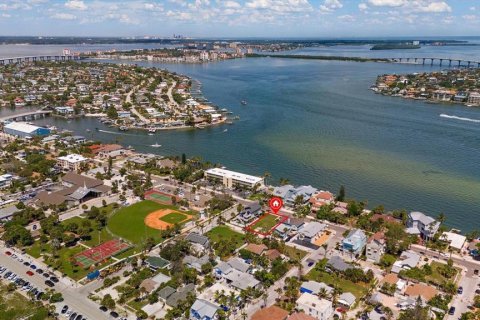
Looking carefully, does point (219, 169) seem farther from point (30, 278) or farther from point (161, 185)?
point (30, 278)

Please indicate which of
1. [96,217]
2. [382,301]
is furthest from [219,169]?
[382,301]

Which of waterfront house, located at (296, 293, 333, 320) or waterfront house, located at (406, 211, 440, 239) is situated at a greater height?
waterfront house, located at (406, 211, 440, 239)

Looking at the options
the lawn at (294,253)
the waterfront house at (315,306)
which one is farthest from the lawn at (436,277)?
the lawn at (294,253)

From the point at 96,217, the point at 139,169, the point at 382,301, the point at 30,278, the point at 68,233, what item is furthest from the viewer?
the point at 139,169

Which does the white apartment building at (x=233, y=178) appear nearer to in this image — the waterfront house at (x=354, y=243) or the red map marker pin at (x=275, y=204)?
the red map marker pin at (x=275, y=204)

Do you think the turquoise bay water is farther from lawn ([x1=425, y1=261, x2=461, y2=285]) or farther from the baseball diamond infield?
the baseball diamond infield

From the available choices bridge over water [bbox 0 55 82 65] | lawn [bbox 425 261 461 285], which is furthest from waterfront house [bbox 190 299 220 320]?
bridge over water [bbox 0 55 82 65]

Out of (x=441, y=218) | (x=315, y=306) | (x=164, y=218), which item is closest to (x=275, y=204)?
(x=164, y=218)

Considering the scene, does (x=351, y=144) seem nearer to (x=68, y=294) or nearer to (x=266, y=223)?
(x=266, y=223)
